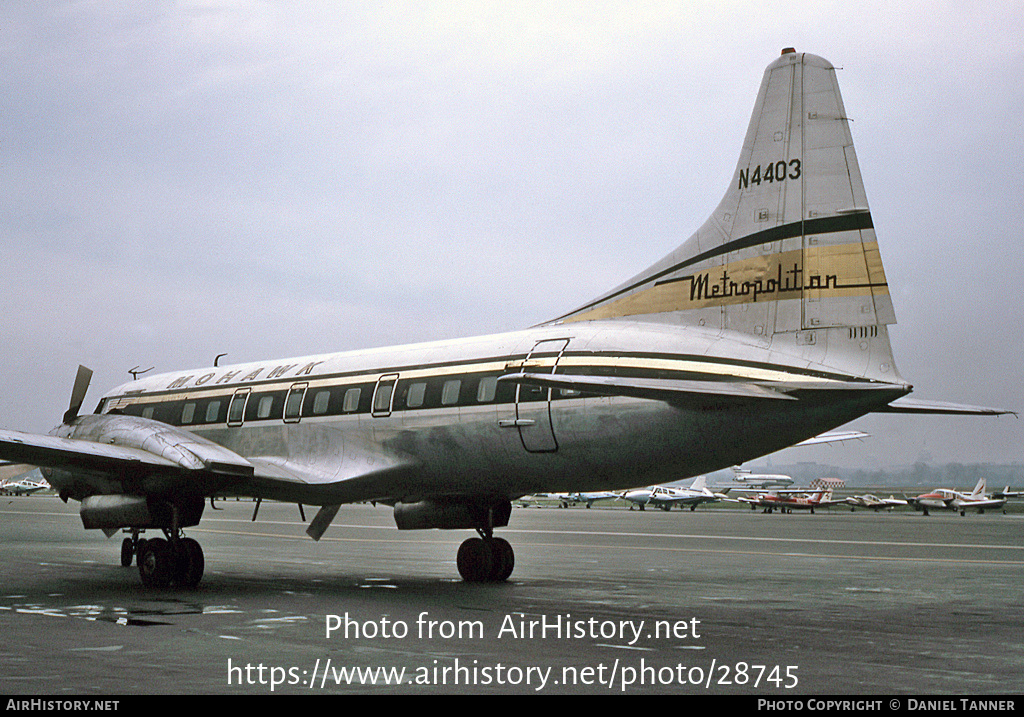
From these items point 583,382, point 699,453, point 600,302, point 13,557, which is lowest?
point 13,557

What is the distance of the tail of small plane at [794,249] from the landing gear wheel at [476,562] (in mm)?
6064

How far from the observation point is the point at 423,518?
1847cm

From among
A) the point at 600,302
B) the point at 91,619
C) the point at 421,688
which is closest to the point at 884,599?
the point at 600,302

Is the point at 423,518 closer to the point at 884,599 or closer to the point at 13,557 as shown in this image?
the point at 884,599

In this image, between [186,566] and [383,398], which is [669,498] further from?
[186,566]

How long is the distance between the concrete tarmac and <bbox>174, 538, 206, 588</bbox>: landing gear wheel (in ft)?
1.65

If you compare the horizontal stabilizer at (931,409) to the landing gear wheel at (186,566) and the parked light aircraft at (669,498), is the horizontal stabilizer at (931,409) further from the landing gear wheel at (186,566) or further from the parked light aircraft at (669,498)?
the parked light aircraft at (669,498)

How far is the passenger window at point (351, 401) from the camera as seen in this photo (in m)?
17.9

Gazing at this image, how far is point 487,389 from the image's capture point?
52.5 feet

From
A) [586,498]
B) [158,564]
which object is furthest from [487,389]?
[586,498]

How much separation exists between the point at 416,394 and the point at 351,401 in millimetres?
1592

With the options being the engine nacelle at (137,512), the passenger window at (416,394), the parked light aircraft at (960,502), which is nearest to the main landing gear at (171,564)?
the engine nacelle at (137,512)

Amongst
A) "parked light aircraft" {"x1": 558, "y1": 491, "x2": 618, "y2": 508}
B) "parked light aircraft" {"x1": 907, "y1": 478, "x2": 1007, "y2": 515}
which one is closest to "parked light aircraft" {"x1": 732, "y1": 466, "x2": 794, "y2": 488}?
"parked light aircraft" {"x1": 558, "y1": 491, "x2": 618, "y2": 508}
